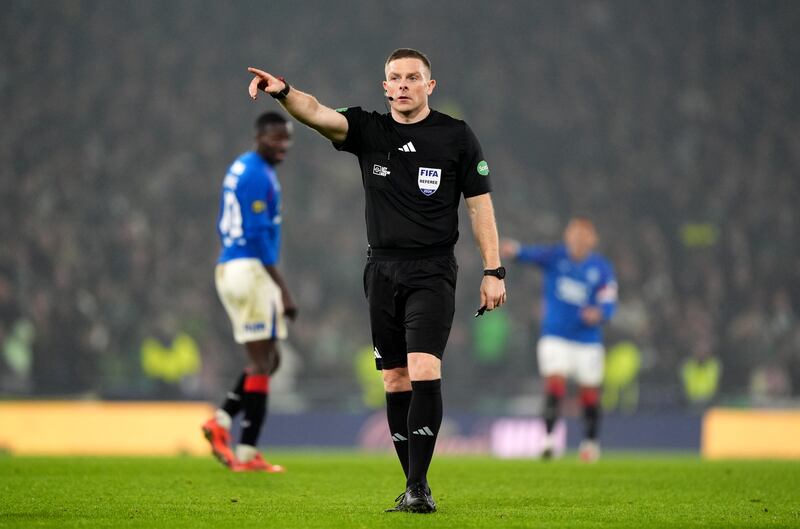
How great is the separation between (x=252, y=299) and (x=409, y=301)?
293 centimetres

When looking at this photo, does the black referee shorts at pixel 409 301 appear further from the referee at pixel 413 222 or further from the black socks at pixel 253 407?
the black socks at pixel 253 407

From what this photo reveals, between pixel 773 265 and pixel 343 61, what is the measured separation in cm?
960

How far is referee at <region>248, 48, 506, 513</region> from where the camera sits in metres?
5.20

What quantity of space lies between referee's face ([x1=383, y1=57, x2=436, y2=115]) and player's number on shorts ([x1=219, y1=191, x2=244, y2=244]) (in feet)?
9.46

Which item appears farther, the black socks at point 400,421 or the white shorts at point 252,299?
the white shorts at point 252,299

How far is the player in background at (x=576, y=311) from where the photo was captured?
11.7 meters

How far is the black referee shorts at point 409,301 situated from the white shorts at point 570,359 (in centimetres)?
649

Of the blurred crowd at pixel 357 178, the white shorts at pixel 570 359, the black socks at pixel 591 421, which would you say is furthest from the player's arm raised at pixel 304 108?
the blurred crowd at pixel 357 178

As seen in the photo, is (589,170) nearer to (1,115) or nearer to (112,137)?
(112,137)

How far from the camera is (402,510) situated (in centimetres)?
508

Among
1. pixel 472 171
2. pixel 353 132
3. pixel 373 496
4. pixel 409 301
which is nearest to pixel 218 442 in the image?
pixel 373 496

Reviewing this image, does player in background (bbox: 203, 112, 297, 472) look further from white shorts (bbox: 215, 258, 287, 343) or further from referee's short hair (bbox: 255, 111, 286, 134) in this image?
referee's short hair (bbox: 255, 111, 286, 134)

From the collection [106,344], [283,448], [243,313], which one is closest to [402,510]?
[243,313]

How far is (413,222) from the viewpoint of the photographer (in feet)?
17.5
